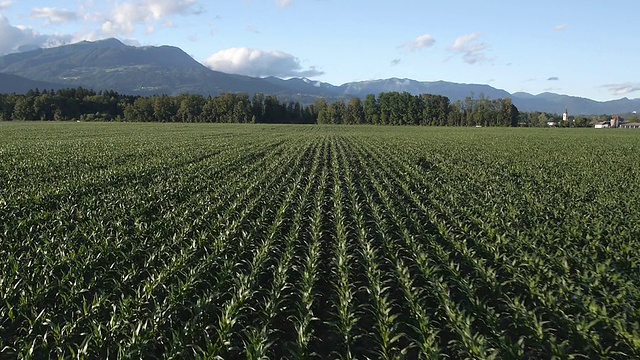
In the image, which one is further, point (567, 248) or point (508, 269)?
point (567, 248)

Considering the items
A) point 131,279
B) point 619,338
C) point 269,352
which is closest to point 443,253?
point 619,338

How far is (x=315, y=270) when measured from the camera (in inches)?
331

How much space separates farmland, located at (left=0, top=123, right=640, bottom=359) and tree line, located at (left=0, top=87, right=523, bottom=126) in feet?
425

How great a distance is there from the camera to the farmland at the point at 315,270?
6.02 metres

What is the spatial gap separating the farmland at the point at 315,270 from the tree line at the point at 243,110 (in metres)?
129

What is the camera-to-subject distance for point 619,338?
20.0ft

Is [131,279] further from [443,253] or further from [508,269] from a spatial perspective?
[508,269]

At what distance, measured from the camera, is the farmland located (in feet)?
19.7

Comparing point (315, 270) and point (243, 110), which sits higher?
point (243, 110)

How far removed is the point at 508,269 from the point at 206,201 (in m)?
9.54

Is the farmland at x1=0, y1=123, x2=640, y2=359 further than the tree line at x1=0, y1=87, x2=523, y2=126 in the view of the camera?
No

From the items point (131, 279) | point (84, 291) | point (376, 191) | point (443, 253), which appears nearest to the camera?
point (84, 291)

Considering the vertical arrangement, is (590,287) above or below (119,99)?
below

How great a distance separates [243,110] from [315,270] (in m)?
138
